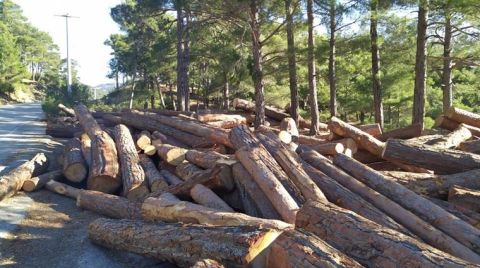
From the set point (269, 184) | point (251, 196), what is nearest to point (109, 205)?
point (251, 196)

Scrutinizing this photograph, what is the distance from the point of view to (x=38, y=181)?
333 inches

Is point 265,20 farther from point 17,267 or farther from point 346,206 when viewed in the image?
point 17,267

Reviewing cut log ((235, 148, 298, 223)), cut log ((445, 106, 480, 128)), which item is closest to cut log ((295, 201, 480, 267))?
cut log ((235, 148, 298, 223))

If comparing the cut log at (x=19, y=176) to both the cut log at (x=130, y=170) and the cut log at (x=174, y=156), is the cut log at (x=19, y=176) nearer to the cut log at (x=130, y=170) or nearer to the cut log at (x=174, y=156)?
the cut log at (x=130, y=170)

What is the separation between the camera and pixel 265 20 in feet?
48.8

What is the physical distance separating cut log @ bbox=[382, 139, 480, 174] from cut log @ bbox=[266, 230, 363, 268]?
4040 mm

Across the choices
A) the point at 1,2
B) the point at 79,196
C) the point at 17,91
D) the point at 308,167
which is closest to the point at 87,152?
the point at 79,196

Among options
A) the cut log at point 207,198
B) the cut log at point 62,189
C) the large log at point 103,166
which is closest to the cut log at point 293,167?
the cut log at point 207,198

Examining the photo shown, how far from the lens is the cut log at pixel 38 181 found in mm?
8336

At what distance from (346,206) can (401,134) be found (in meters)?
4.80

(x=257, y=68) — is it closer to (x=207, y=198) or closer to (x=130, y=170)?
(x=130, y=170)

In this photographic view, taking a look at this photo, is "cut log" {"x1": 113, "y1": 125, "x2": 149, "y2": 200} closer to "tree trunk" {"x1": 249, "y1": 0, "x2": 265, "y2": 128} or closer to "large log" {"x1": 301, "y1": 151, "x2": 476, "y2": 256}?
"large log" {"x1": 301, "y1": 151, "x2": 476, "y2": 256}

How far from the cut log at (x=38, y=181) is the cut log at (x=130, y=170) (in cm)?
140

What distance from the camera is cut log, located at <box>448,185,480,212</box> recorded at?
559 centimetres
